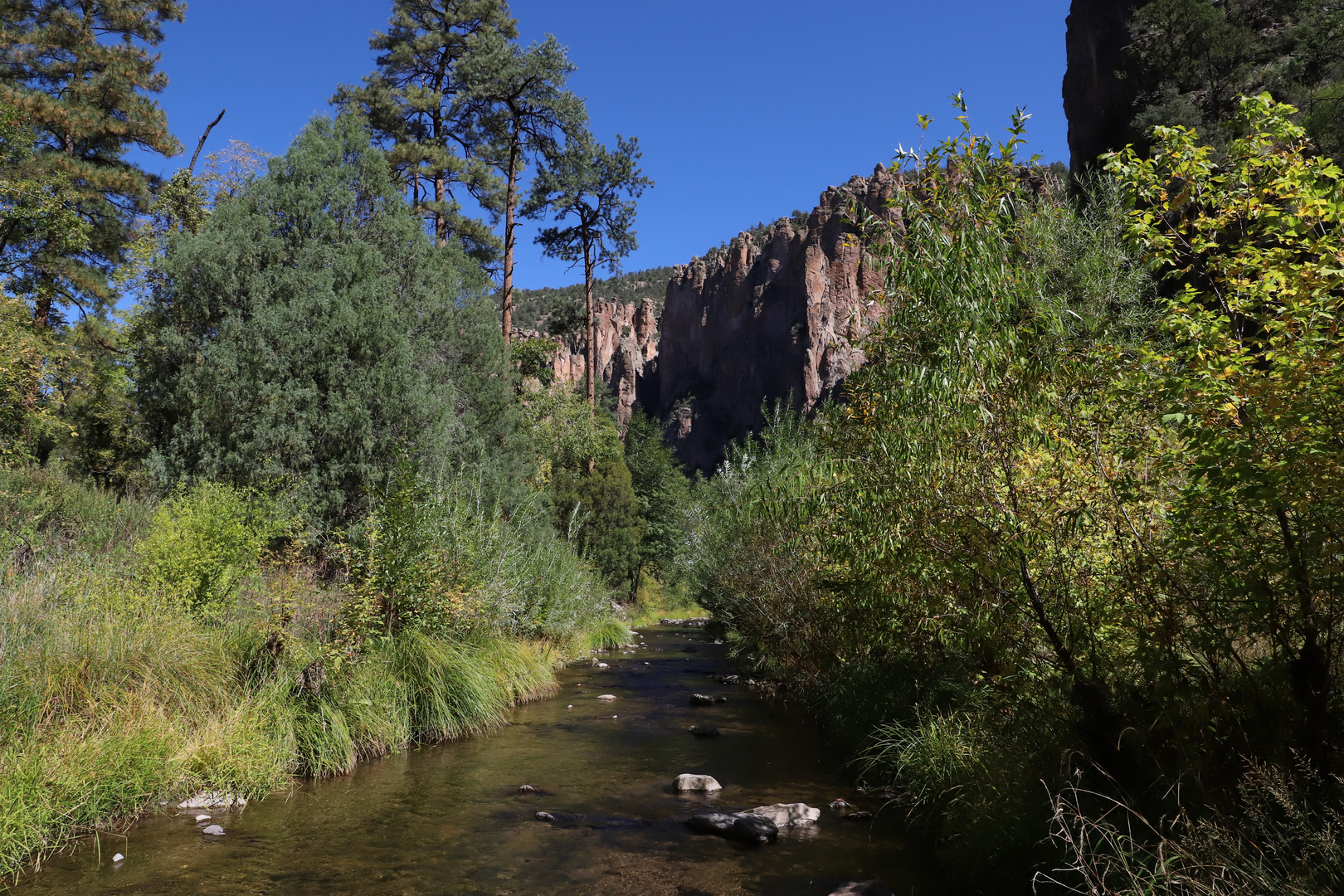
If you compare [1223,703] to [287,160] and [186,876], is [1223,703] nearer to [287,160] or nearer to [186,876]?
[186,876]

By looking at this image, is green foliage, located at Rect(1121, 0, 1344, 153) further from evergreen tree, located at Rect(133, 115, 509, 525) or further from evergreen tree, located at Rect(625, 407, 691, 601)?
evergreen tree, located at Rect(133, 115, 509, 525)

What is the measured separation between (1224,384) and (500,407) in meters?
20.9

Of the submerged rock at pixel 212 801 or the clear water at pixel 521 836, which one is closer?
the clear water at pixel 521 836

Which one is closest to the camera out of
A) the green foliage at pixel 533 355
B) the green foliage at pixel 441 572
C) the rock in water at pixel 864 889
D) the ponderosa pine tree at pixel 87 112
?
the rock in water at pixel 864 889

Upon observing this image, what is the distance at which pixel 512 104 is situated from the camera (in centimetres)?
2708

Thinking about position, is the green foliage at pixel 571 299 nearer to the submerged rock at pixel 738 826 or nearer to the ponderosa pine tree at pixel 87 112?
the ponderosa pine tree at pixel 87 112

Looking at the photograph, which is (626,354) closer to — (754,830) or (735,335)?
(735,335)

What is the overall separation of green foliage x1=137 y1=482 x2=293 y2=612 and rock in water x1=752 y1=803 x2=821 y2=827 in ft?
23.4

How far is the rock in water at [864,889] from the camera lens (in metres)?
5.75

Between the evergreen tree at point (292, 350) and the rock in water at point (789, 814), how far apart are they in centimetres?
1196

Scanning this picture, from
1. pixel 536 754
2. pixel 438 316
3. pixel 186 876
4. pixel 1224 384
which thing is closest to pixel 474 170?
pixel 438 316

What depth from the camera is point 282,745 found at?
28.2ft

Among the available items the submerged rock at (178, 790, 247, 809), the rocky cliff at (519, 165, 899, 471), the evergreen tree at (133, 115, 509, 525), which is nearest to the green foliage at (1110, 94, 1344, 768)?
the submerged rock at (178, 790, 247, 809)

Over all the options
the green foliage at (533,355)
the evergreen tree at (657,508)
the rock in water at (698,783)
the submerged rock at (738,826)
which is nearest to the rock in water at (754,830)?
the submerged rock at (738,826)
